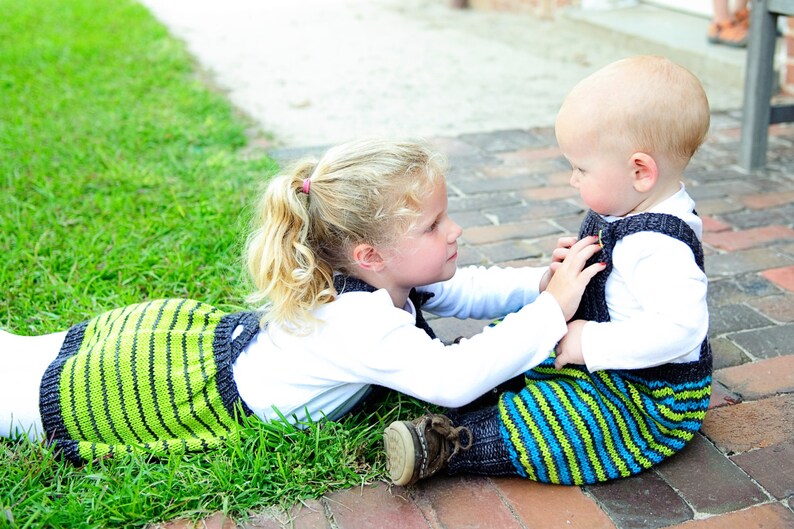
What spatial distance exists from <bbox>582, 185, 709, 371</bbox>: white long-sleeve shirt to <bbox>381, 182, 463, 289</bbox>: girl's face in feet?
1.20

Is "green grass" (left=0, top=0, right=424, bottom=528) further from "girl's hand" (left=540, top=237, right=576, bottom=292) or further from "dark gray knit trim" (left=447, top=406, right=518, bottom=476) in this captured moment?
"girl's hand" (left=540, top=237, right=576, bottom=292)

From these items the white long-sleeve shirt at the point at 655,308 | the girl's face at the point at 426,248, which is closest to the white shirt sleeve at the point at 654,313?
the white long-sleeve shirt at the point at 655,308

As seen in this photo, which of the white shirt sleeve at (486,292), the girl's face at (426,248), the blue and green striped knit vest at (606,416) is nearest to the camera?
the blue and green striped knit vest at (606,416)

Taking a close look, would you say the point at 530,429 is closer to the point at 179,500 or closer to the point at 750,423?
the point at 750,423

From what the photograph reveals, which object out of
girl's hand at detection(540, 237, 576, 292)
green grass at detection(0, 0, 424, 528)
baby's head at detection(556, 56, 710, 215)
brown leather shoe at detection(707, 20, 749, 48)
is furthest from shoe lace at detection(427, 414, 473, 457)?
brown leather shoe at detection(707, 20, 749, 48)

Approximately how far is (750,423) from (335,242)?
108 cm

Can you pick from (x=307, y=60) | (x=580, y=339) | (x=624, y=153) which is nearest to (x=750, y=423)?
(x=580, y=339)

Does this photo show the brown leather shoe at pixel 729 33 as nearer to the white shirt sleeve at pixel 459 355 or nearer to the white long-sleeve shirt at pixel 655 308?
the white long-sleeve shirt at pixel 655 308

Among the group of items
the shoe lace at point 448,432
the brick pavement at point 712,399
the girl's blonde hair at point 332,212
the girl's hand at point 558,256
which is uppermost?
the girl's blonde hair at point 332,212

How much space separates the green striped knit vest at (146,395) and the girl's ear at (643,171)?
3.11ft

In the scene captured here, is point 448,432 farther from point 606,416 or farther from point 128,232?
point 128,232

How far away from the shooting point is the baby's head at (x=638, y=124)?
1.71 m

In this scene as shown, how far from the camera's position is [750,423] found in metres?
2.01

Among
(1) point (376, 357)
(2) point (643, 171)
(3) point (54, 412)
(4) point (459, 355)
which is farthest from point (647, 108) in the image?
(3) point (54, 412)
